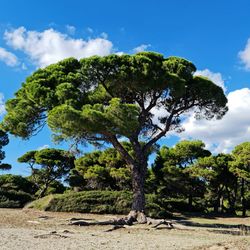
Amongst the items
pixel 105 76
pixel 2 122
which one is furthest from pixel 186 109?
pixel 2 122

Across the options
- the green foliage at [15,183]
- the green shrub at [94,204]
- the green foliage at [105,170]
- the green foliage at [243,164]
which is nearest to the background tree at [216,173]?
the green foliage at [243,164]

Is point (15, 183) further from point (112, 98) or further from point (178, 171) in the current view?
point (112, 98)

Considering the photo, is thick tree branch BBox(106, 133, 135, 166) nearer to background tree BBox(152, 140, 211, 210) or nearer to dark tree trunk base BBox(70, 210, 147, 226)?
dark tree trunk base BBox(70, 210, 147, 226)

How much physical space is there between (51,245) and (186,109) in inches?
481

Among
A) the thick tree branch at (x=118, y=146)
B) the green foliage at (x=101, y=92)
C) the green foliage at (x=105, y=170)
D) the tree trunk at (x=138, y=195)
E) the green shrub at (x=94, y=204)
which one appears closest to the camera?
the green foliage at (x=101, y=92)

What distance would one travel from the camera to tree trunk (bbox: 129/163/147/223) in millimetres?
16109

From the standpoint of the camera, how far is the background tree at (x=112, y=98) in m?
15.0

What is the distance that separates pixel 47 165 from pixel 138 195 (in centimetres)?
1691

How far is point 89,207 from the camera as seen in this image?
2030 centimetres

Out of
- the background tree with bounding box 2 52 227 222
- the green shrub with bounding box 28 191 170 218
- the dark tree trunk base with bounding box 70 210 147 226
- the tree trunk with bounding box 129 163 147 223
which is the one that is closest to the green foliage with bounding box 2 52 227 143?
the background tree with bounding box 2 52 227 222

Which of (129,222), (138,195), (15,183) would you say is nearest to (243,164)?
(138,195)

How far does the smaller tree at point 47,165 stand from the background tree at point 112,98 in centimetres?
1418

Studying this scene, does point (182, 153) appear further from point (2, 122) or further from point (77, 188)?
point (2, 122)

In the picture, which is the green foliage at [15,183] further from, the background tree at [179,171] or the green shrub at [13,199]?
the background tree at [179,171]
